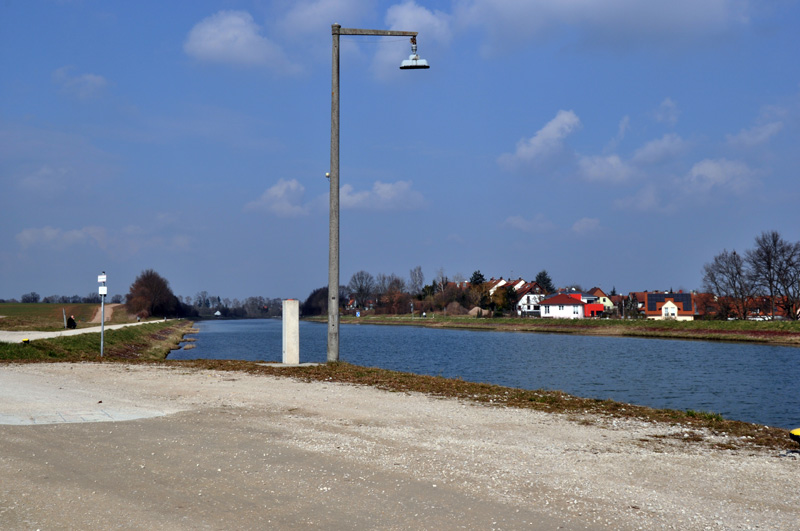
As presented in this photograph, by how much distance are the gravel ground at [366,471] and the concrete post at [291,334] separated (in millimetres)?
7476

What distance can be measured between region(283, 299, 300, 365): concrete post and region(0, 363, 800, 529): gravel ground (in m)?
7.48

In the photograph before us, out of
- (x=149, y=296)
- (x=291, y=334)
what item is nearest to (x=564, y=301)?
(x=149, y=296)

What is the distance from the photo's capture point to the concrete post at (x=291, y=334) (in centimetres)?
1852

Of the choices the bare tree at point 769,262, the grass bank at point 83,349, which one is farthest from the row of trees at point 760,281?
the grass bank at point 83,349

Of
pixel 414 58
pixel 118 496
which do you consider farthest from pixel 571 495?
pixel 414 58

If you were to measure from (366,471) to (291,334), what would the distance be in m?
12.3

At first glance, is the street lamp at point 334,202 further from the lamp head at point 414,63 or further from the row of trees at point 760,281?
the row of trees at point 760,281

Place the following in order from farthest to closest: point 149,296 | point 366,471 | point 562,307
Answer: point 149,296 < point 562,307 < point 366,471

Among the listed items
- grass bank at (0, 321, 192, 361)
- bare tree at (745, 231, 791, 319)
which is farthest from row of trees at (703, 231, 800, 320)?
grass bank at (0, 321, 192, 361)

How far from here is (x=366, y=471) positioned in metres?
6.73

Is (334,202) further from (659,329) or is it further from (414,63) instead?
(659,329)

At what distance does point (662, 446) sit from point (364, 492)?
4.00 m

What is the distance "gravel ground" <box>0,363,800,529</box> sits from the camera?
5410 mm

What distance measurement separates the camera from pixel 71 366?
57.9 ft
